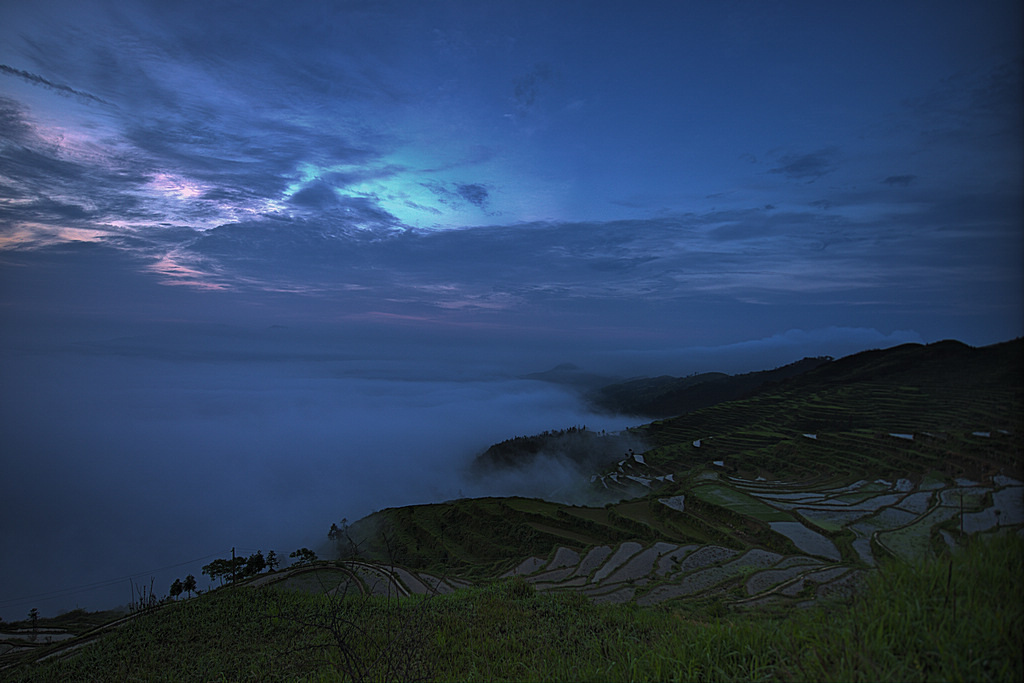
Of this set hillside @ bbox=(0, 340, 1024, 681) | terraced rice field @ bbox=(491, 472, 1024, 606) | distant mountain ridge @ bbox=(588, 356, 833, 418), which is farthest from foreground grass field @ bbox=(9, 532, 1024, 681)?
distant mountain ridge @ bbox=(588, 356, 833, 418)

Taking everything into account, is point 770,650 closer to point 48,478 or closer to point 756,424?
point 756,424

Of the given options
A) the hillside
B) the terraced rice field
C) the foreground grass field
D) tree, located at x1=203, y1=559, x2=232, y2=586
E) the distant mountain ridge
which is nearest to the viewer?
the foreground grass field

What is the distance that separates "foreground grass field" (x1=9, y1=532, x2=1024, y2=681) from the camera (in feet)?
9.84

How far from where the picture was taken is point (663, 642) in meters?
5.02

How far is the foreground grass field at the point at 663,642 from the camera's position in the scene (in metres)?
3.00

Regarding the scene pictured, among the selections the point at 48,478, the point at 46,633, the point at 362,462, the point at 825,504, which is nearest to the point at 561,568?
the point at 825,504

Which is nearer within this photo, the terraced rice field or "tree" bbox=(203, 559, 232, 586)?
the terraced rice field

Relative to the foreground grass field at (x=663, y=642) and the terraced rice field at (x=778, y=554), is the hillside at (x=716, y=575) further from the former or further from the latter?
the terraced rice field at (x=778, y=554)

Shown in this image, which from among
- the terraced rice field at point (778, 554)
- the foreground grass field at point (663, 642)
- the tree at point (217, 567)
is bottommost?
the tree at point (217, 567)

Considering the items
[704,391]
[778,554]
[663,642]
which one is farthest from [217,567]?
[704,391]

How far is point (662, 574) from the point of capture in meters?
23.0

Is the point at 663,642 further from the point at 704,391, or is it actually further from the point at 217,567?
the point at 704,391

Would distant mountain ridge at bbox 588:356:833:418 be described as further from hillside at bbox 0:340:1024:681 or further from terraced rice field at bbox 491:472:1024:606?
terraced rice field at bbox 491:472:1024:606

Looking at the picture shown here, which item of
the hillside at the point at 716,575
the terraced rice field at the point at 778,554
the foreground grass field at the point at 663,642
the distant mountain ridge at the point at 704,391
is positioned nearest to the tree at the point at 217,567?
the hillside at the point at 716,575
